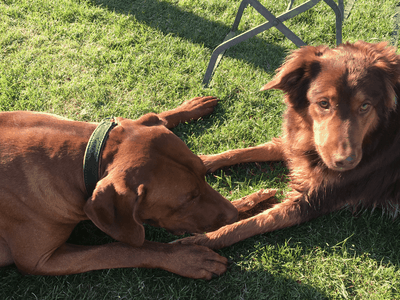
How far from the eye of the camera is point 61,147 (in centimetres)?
237

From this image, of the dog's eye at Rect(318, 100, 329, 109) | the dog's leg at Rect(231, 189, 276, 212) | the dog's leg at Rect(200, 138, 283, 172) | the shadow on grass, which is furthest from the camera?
the shadow on grass

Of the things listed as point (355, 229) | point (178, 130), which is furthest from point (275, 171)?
point (178, 130)

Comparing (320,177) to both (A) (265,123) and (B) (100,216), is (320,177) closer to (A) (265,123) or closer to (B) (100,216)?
(A) (265,123)

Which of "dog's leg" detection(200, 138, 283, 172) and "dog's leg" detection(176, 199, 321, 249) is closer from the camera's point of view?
"dog's leg" detection(176, 199, 321, 249)

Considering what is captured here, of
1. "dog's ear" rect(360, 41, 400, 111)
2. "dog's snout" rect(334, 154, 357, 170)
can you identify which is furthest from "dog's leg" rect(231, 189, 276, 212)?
"dog's ear" rect(360, 41, 400, 111)

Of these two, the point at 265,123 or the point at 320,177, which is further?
the point at 265,123

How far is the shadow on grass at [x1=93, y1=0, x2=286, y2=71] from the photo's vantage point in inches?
184

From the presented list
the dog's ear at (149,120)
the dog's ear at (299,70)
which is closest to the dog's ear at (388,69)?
the dog's ear at (299,70)

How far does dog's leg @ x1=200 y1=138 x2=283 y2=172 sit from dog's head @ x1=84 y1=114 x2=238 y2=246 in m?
0.95

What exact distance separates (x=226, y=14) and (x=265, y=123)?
2.25 meters

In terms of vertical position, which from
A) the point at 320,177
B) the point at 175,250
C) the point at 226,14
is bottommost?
the point at 175,250

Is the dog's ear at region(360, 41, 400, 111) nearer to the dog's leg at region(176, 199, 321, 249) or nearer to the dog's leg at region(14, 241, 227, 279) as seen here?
the dog's leg at region(176, 199, 321, 249)

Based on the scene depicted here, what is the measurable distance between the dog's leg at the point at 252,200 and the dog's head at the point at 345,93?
698 mm

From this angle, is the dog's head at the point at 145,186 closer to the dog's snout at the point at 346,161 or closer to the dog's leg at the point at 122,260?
the dog's leg at the point at 122,260
